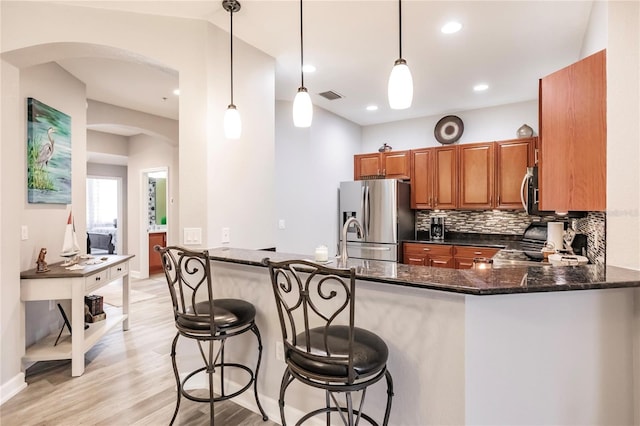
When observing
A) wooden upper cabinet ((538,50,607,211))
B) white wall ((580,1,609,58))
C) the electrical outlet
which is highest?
white wall ((580,1,609,58))

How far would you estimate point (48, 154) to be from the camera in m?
3.06

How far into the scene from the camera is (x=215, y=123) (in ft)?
8.20

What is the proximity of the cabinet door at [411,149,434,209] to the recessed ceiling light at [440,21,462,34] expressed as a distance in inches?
86.7

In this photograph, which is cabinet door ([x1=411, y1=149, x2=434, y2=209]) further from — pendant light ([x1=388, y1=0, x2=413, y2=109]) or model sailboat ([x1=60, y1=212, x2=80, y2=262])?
model sailboat ([x1=60, y1=212, x2=80, y2=262])

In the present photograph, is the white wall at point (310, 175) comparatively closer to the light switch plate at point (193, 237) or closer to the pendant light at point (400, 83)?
the light switch plate at point (193, 237)

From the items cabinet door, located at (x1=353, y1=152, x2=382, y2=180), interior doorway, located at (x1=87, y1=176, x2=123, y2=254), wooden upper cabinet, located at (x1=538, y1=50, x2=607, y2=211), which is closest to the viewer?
wooden upper cabinet, located at (x1=538, y1=50, x2=607, y2=211)

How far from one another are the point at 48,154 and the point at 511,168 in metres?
5.09

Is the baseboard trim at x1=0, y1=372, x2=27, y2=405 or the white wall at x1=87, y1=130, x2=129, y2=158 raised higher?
the white wall at x1=87, y1=130, x2=129, y2=158

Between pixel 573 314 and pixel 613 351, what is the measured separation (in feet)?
0.88

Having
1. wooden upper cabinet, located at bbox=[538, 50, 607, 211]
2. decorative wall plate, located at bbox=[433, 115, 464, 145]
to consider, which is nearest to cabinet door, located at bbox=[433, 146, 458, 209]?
decorative wall plate, located at bbox=[433, 115, 464, 145]

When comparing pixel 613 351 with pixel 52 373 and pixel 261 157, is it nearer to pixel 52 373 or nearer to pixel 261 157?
pixel 261 157

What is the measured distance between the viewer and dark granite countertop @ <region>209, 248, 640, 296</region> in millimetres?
1310

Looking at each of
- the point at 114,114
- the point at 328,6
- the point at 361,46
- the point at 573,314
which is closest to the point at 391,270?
the point at 573,314

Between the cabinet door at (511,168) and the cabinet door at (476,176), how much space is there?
92 millimetres
